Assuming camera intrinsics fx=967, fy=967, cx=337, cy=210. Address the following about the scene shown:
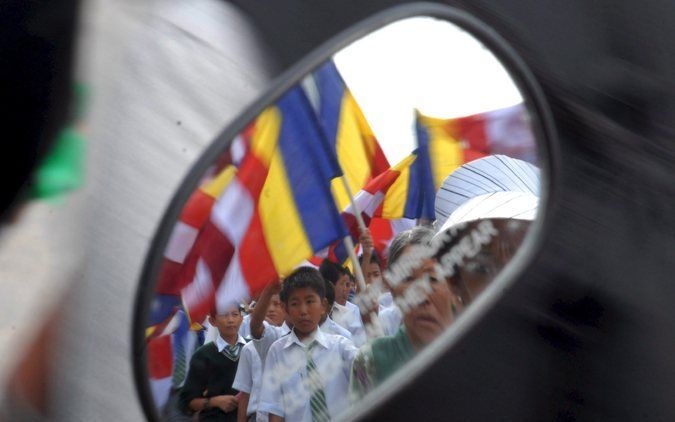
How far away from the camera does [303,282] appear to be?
146 centimetres

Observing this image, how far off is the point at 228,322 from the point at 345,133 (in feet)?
1.09

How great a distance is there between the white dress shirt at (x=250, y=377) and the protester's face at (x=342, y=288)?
0.15 meters

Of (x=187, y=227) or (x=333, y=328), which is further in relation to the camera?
(x=333, y=328)

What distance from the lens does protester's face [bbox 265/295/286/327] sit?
1.45m

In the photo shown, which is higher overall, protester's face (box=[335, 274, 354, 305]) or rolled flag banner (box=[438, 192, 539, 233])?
rolled flag banner (box=[438, 192, 539, 233])

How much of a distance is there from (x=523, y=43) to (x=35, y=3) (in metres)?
0.78

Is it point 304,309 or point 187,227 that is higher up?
point 187,227

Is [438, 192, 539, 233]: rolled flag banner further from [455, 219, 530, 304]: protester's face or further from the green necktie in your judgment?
the green necktie

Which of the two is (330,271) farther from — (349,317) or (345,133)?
(345,133)

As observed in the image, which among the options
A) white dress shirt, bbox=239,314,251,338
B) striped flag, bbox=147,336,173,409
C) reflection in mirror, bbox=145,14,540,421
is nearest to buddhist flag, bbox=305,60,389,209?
reflection in mirror, bbox=145,14,540,421

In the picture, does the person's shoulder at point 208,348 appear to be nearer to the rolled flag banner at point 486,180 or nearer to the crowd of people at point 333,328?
the crowd of people at point 333,328

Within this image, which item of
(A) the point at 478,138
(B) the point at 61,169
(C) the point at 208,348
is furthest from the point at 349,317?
(B) the point at 61,169

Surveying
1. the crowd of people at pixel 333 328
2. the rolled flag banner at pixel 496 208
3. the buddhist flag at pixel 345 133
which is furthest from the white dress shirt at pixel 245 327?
the rolled flag banner at pixel 496 208

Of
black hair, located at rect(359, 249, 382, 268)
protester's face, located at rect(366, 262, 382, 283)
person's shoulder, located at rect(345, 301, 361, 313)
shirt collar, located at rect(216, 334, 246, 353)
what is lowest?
person's shoulder, located at rect(345, 301, 361, 313)
